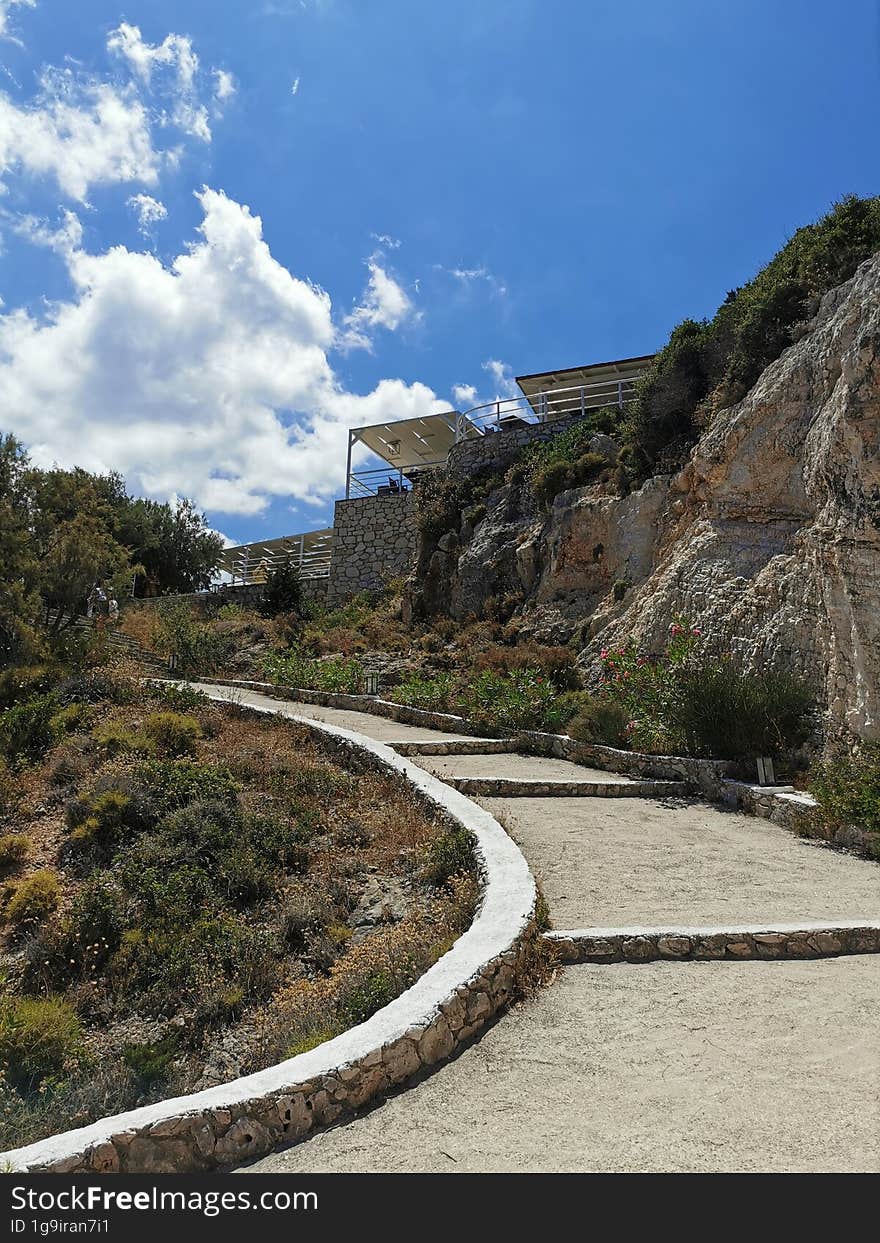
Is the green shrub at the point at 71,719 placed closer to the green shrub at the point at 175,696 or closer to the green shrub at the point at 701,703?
the green shrub at the point at 175,696

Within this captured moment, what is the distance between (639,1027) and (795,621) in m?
7.59

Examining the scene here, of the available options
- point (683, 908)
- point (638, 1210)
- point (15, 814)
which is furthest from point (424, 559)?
point (638, 1210)

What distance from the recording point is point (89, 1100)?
4.41 metres

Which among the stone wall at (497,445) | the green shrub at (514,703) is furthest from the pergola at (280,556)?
the green shrub at (514,703)

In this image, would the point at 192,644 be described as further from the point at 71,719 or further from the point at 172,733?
the point at 172,733

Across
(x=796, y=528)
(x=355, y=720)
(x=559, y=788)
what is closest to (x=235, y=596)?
(x=355, y=720)

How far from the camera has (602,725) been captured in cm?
1174

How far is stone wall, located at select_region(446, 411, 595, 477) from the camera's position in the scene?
908 inches

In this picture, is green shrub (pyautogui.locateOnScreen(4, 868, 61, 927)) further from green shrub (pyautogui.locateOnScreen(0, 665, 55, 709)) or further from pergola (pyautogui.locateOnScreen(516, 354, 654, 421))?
pergola (pyautogui.locateOnScreen(516, 354, 654, 421))

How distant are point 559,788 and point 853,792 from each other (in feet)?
10.7

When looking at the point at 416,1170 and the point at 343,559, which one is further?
the point at 343,559

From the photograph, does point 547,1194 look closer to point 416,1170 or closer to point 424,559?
point 416,1170

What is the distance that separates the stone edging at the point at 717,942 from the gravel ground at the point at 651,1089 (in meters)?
0.25

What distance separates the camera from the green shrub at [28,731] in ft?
36.3
